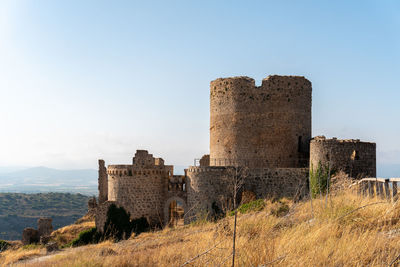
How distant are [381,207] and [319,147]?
10.8m

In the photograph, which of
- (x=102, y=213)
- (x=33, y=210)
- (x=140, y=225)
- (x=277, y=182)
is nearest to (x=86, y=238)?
(x=102, y=213)

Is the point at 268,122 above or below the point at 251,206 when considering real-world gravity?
above

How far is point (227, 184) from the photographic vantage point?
64.7ft

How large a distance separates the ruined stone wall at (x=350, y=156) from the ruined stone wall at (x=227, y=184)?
2065 millimetres

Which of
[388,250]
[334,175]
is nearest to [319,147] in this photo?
[334,175]

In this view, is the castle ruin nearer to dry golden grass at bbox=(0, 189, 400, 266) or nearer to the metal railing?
the metal railing

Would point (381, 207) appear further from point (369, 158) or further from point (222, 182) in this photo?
point (222, 182)

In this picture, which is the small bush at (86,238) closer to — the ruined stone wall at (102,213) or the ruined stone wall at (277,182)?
the ruined stone wall at (102,213)

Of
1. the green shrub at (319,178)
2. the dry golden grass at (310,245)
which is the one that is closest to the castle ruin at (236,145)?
the green shrub at (319,178)

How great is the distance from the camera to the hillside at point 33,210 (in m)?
67.1

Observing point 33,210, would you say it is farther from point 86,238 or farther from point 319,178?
point 319,178

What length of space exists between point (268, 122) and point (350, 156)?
630cm

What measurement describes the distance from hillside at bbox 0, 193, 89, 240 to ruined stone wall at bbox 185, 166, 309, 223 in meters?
50.4

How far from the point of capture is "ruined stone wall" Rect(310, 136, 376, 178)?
55.5 feet
